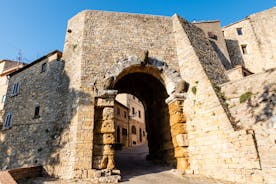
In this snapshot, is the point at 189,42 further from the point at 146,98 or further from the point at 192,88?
the point at 146,98

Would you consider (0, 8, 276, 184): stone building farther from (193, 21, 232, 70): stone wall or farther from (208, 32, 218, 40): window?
(208, 32, 218, 40): window

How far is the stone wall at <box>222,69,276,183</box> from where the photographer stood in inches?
209

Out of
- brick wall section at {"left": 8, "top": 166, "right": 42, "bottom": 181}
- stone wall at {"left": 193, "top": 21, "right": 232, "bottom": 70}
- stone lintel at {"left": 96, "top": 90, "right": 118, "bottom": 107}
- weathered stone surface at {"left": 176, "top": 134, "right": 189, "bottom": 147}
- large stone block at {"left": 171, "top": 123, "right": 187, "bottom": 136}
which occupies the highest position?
stone wall at {"left": 193, "top": 21, "right": 232, "bottom": 70}

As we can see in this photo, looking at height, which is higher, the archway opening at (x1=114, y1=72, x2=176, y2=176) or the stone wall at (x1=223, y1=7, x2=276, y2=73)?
the stone wall at (x1=223, y1=7, x2=276, y2=73)

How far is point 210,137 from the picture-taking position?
695 cm

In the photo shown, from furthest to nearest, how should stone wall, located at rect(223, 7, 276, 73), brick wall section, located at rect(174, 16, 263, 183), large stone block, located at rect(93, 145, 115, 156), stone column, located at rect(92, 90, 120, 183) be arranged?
stone wall, located at rect(223, 7, 276, 73), large stone block, located at rect(93, 145, 115, 156), stone column, located at rect(92, 90, 120, 183), brick wall section, located at rect(174, 16, 263, 183)

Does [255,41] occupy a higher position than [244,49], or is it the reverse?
[255,41]

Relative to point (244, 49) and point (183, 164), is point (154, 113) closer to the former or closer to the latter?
point (183, 164)

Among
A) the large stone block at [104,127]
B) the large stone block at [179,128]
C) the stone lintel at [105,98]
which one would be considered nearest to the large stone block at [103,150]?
the large stone block at [104,127]

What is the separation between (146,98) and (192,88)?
18.2 feet

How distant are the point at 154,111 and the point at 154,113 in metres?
0.13

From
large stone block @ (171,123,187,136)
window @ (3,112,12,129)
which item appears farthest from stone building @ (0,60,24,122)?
large stone block @ (171,123,187,136)

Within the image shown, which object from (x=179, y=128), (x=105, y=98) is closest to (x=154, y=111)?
(x=179, y=128)

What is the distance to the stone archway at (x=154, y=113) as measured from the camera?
7.45 metres
